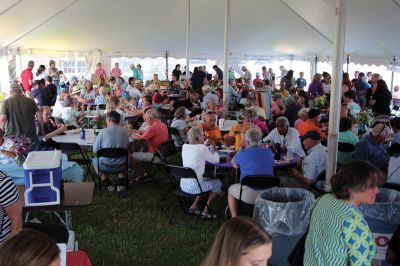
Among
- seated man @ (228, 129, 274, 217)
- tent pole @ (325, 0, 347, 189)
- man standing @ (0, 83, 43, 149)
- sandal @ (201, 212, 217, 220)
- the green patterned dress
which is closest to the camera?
the green patterned dress

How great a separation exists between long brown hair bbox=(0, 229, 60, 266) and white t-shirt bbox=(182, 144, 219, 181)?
137 inches

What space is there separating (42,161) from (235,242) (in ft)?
6.82

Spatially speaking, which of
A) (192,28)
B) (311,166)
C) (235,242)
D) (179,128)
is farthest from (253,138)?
(192,28)

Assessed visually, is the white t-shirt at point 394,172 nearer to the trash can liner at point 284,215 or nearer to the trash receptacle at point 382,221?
the trash receptacle at point 382,221

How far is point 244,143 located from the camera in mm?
4969

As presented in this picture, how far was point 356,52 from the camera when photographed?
16.0 meters

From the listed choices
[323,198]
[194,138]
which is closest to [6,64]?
[194,138]

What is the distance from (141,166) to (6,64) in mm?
10348

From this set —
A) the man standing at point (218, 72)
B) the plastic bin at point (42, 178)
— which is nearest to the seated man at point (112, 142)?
the plastic bin at point (42, 178)

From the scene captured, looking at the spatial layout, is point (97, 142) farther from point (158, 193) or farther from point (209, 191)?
point (209, 191)

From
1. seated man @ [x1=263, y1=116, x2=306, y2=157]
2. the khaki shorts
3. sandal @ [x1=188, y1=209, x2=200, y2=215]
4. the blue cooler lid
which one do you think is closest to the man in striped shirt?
the blue cooler lid

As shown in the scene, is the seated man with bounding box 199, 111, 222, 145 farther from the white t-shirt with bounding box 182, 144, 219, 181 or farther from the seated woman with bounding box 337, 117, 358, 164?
the seated woman with bounding box 337, 117, 358, 164

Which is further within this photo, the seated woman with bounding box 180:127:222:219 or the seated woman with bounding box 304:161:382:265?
the seated woman with bounding box 180:127:222:219

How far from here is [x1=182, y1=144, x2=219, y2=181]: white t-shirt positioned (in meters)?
4.92
